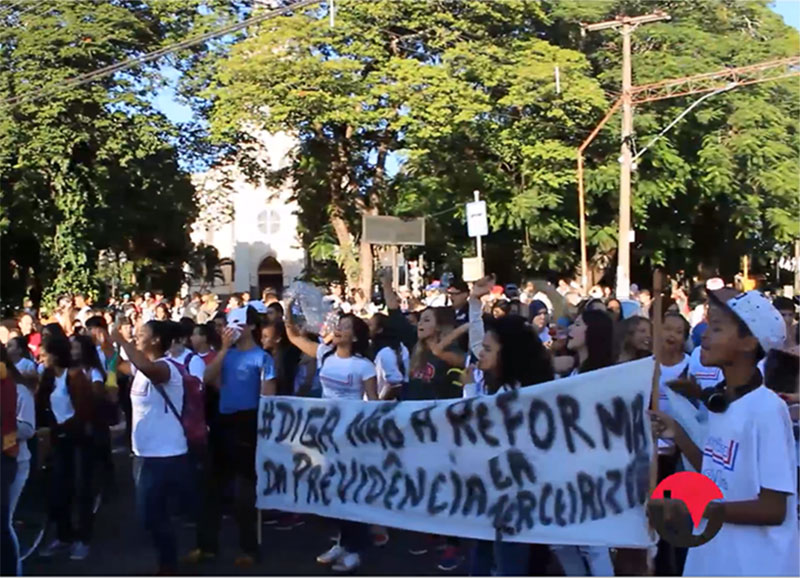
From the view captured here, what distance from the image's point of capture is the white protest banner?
504 cm

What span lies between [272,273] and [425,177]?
42076 millimetres

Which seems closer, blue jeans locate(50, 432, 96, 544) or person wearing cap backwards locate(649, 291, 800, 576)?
person wearing cap backwards locate(649, 291, 800, 576)

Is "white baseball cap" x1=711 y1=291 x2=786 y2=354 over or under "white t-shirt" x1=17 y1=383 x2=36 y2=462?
over

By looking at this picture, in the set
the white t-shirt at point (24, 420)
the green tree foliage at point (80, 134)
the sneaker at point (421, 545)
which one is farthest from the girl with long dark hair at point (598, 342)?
the green tree foliage at point (80, 134)

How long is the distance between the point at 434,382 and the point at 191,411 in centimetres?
159

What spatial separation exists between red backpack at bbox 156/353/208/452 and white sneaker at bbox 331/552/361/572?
1.13m

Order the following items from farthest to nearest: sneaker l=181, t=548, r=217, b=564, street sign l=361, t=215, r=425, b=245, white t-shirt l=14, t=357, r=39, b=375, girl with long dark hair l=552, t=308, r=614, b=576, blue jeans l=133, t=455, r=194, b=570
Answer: street sign l=361, t=215, r=425, b=245 < white t-shirt l=14, t=357, r=39, b=375 < sneaker l=181, t=548, r=217, b=564 < blue jeans l=133, t=455, r=194, b=570 < girl with long dark hair l=552, t=308, r=614, b=576

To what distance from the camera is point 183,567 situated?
7.08m

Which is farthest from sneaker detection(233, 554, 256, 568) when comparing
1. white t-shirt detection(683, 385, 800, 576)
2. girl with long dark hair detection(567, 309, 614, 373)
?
white t-shirt detection(683, 385, 800, 576)

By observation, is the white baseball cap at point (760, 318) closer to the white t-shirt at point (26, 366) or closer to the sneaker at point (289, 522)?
the sneaker at point (289, 522)

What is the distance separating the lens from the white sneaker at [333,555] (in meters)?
6.99

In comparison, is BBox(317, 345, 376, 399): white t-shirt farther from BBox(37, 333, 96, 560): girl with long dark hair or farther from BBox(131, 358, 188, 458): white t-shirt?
BBox(37, 333, 96, 560): girl with long dark hair

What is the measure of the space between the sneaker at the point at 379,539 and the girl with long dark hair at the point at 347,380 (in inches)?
15.1

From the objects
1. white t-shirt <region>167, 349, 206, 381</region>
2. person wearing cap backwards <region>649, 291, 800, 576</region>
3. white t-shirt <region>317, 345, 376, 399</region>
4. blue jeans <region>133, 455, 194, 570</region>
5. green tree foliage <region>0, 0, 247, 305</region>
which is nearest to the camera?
person wearing cap backwards <region>649, 291, 800, 576</region>
